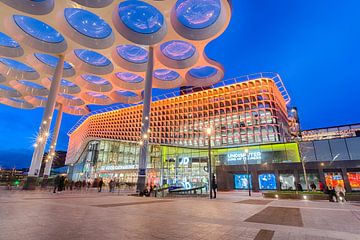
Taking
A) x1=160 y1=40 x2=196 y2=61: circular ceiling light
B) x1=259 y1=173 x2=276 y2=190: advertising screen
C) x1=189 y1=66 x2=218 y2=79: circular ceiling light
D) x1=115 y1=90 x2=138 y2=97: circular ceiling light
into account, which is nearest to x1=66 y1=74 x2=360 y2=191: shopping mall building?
x1=259 y1=173 x2=276 y2=190: advertising screen

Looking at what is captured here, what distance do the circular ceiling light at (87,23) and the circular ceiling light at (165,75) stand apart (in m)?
13.4

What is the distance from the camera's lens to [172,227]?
5.10 m

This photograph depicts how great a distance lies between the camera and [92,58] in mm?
34656

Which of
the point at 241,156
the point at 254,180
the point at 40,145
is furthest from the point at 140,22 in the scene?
the point at 254,180

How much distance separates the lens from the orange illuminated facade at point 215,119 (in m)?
60.8

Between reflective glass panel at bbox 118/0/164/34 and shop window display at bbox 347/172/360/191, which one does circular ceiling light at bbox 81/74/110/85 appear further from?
shop window display at bbox 347/172/360/191

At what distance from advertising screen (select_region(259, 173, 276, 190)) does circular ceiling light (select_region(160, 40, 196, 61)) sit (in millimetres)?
23195

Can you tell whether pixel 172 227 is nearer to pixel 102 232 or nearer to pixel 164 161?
pixel 102 232

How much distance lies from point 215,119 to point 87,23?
53161 mm

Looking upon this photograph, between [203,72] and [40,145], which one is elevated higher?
[203,72]

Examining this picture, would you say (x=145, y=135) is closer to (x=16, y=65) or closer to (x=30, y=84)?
(x=16, y=65)

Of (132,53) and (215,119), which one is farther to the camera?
(215,119)

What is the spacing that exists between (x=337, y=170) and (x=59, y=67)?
4293cm

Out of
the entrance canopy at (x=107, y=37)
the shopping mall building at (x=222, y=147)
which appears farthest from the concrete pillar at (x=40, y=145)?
the shopping mall building at (x=222, y=147)
